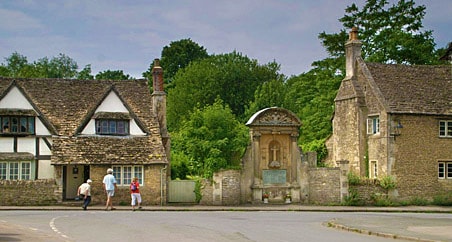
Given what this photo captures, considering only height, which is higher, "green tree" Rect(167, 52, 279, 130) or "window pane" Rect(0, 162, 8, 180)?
"green tree" Rect(167, 52, 279, 130)

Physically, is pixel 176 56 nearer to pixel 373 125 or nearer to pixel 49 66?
pixel 49 66

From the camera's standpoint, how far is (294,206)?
131ft

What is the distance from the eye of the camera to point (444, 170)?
43.9 meters

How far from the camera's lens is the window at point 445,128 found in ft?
145

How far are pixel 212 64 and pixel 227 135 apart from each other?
100ft

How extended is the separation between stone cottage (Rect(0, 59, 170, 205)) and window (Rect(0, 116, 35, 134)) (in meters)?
0.06

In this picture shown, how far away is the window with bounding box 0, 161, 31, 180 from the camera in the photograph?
40000mm

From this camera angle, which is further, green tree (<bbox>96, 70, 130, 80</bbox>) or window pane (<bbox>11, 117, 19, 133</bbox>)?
green tree (<bbox>96, 70, 130, 80</bbox>)

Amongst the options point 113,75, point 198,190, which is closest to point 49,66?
point 113,75

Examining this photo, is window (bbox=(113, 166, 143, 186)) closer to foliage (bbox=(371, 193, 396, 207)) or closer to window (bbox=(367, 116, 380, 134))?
foliage (bbox=(371, 193, 396, 207))

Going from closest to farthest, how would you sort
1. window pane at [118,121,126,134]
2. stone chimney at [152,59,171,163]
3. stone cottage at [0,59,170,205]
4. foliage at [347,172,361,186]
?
1. stone cottage at [0,59,170,205]
2. foliage at [347,172,361,186]
3. window pane at [118,121,126,134]
4. stone chimney at [152,59,171,163]

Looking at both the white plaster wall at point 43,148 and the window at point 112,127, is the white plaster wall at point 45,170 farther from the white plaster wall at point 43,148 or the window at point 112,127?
the window at point 112,127

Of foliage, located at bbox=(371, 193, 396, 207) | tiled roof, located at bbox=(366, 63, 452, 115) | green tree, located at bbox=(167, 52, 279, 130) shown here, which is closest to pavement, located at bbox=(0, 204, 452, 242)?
foliage, located at bbox=(371, 193, 396, 207)

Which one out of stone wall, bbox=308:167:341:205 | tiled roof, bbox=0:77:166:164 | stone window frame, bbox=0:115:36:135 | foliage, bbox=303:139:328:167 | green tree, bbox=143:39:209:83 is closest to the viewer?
tiled roof, bbox=0:77:166:164
